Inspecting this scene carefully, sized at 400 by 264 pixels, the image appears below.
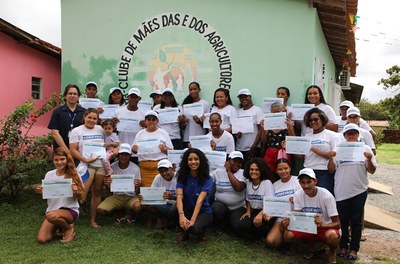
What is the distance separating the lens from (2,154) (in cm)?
755

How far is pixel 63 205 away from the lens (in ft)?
18.7

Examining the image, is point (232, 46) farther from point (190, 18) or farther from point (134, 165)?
point (134, 165)

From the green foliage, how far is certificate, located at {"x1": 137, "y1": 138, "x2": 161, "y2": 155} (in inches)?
85.1

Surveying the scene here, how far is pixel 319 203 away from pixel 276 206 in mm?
541

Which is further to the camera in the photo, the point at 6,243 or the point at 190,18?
the point at 190,18

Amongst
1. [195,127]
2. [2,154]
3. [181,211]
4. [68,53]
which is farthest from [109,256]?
[68,53]

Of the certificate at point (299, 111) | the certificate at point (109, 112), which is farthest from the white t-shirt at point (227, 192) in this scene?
the certificate at point (109, 112)

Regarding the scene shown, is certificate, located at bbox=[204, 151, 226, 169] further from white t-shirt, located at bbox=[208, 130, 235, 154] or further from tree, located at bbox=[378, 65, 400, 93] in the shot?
tree, located at bbox=[378, 65, 400, 93]

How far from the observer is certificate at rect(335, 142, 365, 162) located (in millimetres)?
5012

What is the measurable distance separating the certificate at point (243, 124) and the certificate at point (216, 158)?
24.1 inches

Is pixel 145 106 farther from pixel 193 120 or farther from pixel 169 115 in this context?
pixel 193 120

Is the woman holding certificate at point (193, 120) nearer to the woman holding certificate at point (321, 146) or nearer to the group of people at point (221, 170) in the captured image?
the group of people at point (221, 170)

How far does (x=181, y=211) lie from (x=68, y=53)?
4.78m

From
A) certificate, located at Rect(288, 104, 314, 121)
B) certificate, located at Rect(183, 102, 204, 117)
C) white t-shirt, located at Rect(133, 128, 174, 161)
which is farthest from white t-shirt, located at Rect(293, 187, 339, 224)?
certificate, located at Rect(183, 102, 204, 117)
